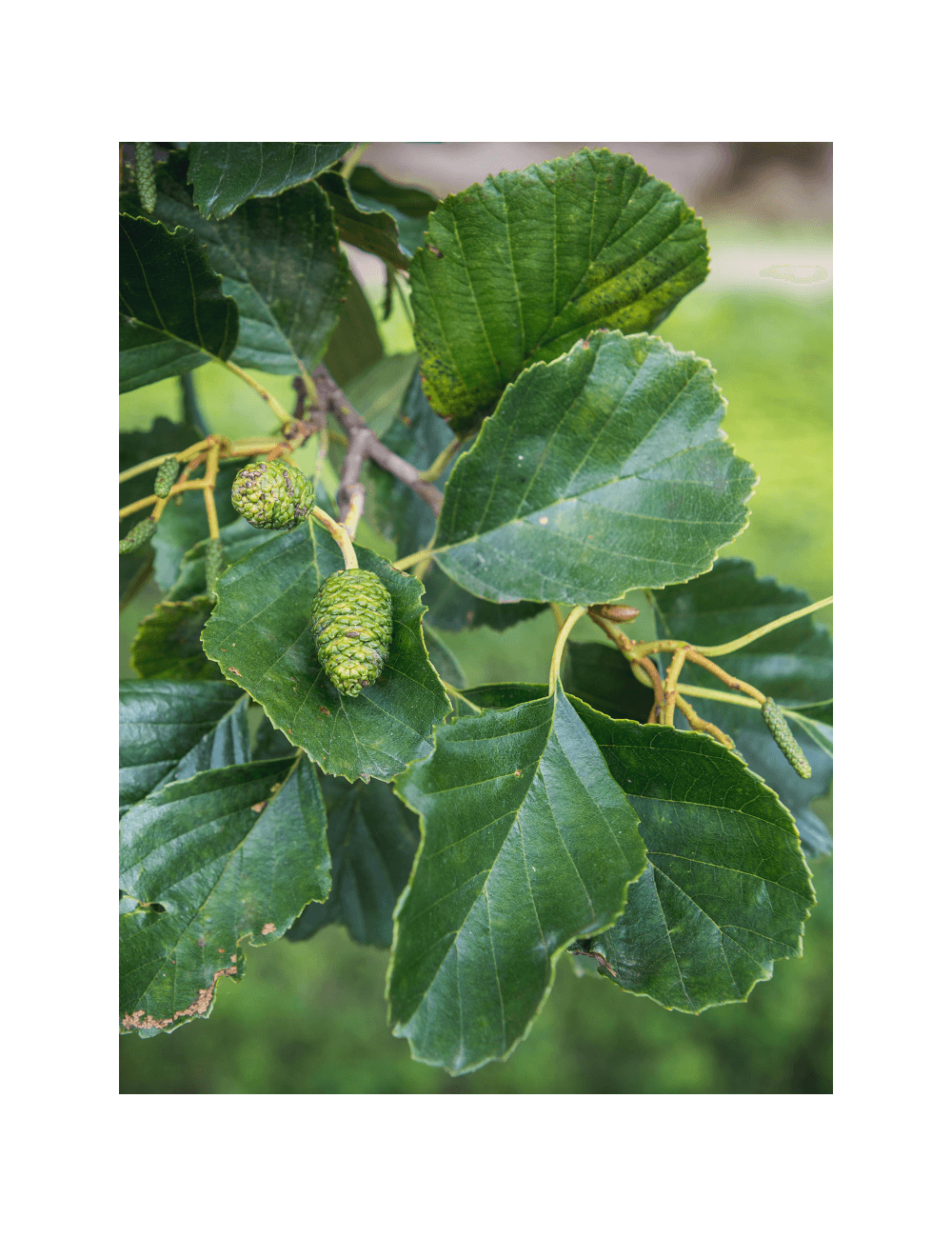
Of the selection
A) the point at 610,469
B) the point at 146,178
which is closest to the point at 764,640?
the point at 610,469

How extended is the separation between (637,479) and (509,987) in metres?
0.23

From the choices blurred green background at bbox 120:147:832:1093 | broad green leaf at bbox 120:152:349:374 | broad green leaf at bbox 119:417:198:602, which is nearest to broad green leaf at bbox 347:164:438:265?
broad green leaf at bbox 120:152:349:374

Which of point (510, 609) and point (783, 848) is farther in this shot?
point (510, 609)

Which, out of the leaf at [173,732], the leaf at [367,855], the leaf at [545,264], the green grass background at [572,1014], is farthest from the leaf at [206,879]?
the green grass background at [572,1014]

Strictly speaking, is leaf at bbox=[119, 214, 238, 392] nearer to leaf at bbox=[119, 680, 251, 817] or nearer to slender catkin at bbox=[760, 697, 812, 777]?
leaf at bbox=[119, 680, 251, 817]

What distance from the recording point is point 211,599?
46 centimetres

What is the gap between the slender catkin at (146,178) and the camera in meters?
0.42

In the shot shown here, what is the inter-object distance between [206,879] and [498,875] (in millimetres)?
155

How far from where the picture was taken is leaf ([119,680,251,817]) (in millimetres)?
453

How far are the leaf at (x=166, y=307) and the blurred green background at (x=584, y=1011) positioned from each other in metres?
0.64

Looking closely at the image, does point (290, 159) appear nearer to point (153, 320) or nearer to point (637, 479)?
point (153, 320)

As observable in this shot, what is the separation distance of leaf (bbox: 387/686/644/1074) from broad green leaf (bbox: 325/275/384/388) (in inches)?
18.2

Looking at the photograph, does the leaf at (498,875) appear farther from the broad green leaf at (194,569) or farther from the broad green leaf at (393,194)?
the broad green leaf at (393,194)
